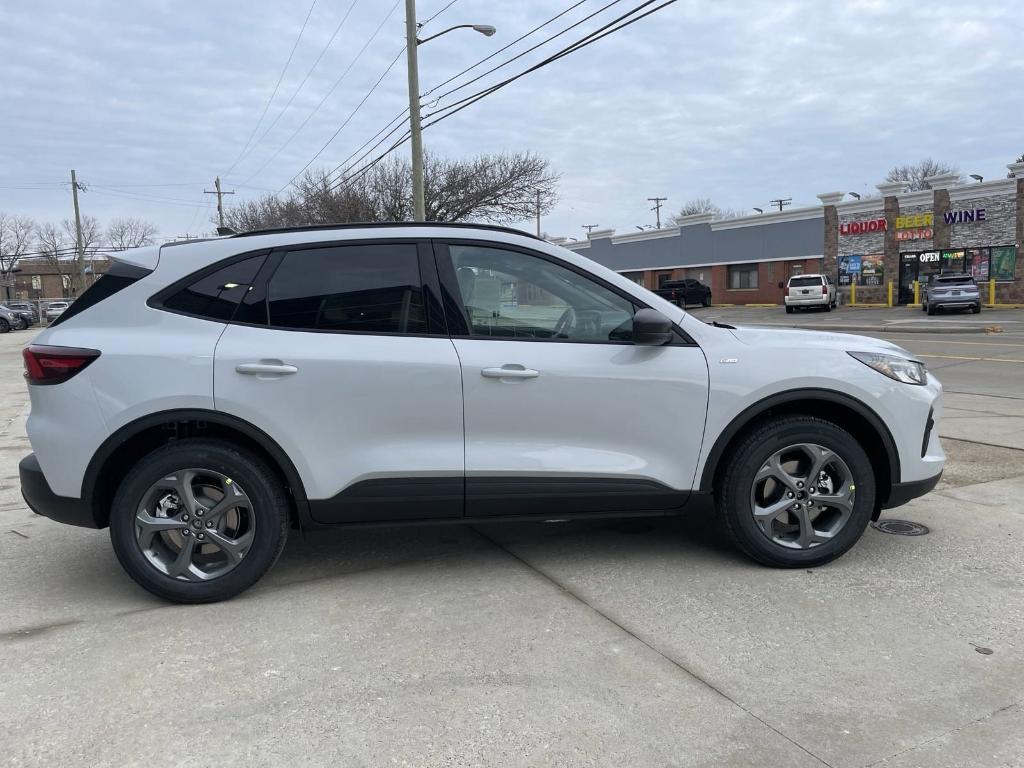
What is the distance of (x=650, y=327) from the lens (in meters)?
3.63

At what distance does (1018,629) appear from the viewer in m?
3.28

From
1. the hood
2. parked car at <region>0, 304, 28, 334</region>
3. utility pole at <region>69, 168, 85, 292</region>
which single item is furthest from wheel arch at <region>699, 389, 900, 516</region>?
utility pole at <region>69, 168, 85, 292</region>

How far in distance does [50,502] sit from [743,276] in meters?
46.2

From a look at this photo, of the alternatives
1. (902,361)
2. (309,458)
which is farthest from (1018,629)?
(309,458)

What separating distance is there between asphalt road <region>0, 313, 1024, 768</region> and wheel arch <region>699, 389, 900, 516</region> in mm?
489

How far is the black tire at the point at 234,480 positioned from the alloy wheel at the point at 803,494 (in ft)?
7.62

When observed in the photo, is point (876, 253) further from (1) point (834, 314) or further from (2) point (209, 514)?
(2) point (209, 514)

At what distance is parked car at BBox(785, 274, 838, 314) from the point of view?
116ft

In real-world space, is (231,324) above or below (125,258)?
below

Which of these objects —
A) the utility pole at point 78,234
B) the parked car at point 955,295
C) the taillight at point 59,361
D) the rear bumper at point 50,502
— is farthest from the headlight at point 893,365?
the utility pole at point 78,234

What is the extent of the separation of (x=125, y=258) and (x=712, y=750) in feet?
10.9

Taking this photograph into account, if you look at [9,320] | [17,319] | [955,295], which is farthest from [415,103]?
[17,319]

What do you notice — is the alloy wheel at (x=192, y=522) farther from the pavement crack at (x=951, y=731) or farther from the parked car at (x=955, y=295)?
the parked car at (x=955, y=295)

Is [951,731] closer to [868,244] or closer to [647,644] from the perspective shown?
[647,644]
